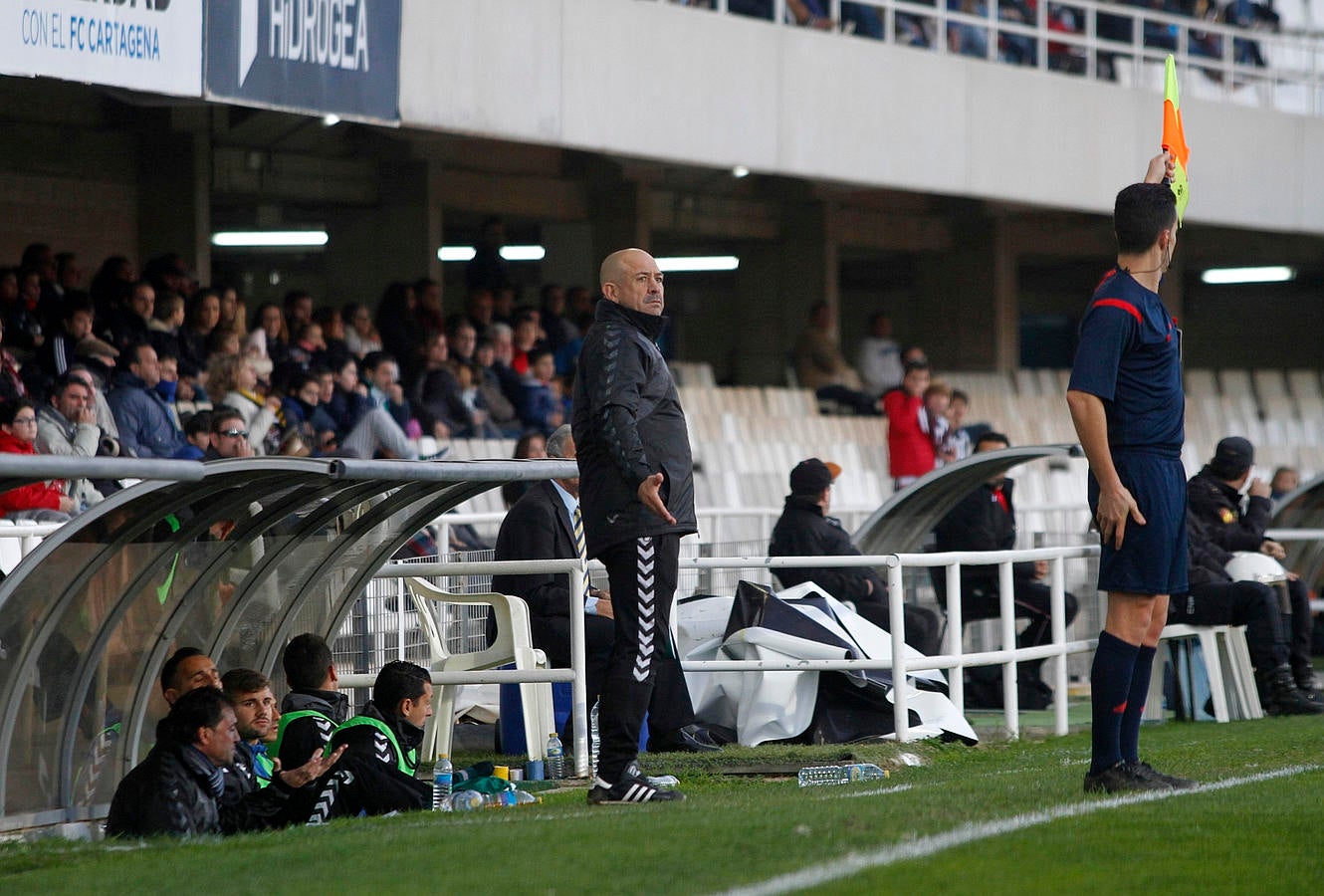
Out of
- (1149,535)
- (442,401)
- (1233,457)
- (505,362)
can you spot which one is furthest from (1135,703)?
(505,362)

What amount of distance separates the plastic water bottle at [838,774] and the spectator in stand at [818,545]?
2.76 m

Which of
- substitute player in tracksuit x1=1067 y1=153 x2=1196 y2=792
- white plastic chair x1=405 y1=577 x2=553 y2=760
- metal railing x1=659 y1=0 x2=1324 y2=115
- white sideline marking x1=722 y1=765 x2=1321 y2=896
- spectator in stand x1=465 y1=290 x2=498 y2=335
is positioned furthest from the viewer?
metal railing x1=659 y1=0 x2=1324 y2=115

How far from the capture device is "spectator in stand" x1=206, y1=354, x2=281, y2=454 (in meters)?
13.8

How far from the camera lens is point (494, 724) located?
990cm

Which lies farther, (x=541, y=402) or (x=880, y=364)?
(x=880, y=364)

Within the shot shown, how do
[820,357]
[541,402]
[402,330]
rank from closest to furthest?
1. [541,402]
2. [402,330]
3. [820,357]

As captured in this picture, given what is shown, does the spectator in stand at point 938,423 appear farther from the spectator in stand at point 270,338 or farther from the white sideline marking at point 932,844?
the white sideline marking at point 932,844

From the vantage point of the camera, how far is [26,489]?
10.9 meters

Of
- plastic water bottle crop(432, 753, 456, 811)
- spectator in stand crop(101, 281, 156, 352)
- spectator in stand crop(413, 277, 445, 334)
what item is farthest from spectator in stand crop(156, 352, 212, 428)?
plastic water bottle crop(432, 753, 456, 811)

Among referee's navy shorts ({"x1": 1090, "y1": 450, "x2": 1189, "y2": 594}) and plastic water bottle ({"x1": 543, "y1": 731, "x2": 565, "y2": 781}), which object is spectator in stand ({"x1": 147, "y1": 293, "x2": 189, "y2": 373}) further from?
referee's navy shorts ({"x1": 1090, "y1": 450, "x2": 1189, "y2": 594})

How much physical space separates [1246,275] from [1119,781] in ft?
91.9

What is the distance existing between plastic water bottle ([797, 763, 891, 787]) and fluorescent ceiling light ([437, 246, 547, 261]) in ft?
55.8

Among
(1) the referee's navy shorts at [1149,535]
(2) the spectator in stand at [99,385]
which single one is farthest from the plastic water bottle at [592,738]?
(2) the spectator in stand at [99,385]

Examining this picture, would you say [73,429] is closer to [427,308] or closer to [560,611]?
[560,611]
